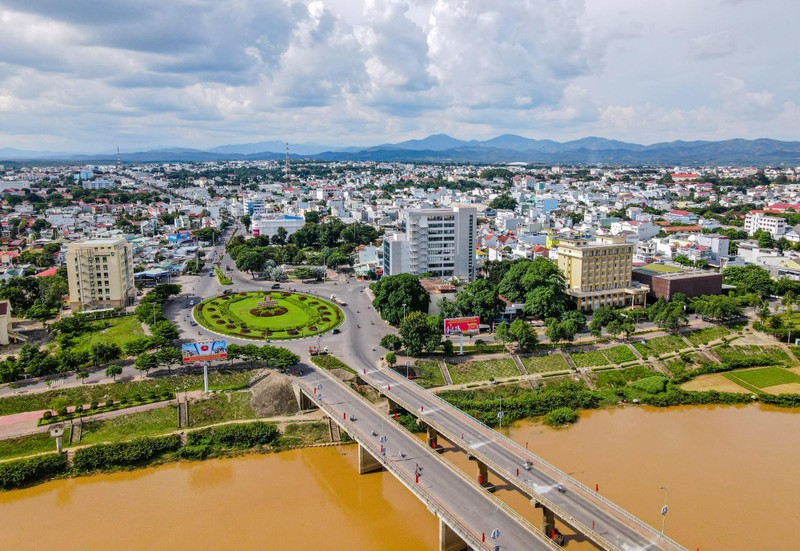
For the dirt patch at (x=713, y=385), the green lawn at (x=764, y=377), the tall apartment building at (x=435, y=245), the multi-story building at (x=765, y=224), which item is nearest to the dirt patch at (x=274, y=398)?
the dirt patch at (x=713, y=385)

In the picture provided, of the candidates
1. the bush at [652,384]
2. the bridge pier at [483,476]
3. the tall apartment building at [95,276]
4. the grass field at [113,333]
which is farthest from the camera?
the tall apartment building at [95,276]

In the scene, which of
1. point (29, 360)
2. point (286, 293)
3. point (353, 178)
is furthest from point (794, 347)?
point (353, 178)

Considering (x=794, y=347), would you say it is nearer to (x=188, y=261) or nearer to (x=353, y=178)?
(x=188, y=261)

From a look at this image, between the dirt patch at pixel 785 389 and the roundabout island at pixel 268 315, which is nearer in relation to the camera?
the dirt patch at pixel 785 389

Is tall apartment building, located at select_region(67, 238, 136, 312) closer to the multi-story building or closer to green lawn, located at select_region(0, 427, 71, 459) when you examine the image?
green lawn, located at select_region(0, 427, 71, 459)

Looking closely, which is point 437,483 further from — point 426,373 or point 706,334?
point 706,334

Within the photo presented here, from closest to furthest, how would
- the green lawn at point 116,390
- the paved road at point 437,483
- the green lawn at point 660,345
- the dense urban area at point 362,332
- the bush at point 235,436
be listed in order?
1. the paved road at point 437,483
2. the bush at point 235,436
3. the dense urban area at point 362,332
4. the green lawn at point 116,390
5. the green lawn at point 660,345

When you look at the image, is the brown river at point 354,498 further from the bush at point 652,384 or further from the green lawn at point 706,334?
the green lawn at point 706,334

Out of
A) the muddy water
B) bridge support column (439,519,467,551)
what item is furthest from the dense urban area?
bridge support column (439,519,467,551)
